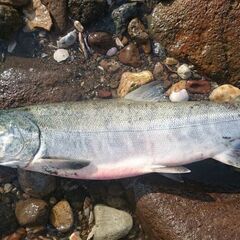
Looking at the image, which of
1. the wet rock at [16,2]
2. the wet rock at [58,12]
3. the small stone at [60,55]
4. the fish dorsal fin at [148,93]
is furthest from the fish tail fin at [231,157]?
the wet rock at [16,2]

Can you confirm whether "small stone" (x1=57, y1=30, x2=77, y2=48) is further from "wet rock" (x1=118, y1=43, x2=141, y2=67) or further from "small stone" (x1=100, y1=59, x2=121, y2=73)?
"wet rock" (x1=118, y1=43, x2=141, y2=67)

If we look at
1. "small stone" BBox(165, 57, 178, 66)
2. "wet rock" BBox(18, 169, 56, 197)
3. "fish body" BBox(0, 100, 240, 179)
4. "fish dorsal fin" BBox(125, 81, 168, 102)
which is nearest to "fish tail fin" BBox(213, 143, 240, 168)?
"fish body" BBox(0, 100, 240, 179)

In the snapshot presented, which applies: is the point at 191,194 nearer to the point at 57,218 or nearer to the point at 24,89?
the point at 57,218

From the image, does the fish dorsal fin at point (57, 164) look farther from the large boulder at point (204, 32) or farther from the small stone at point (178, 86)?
the large boulder at point (204, 32)

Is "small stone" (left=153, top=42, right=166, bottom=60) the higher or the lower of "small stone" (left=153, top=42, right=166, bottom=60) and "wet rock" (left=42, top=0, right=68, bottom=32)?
the lower

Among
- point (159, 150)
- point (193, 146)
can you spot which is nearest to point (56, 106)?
point (159, 150)
